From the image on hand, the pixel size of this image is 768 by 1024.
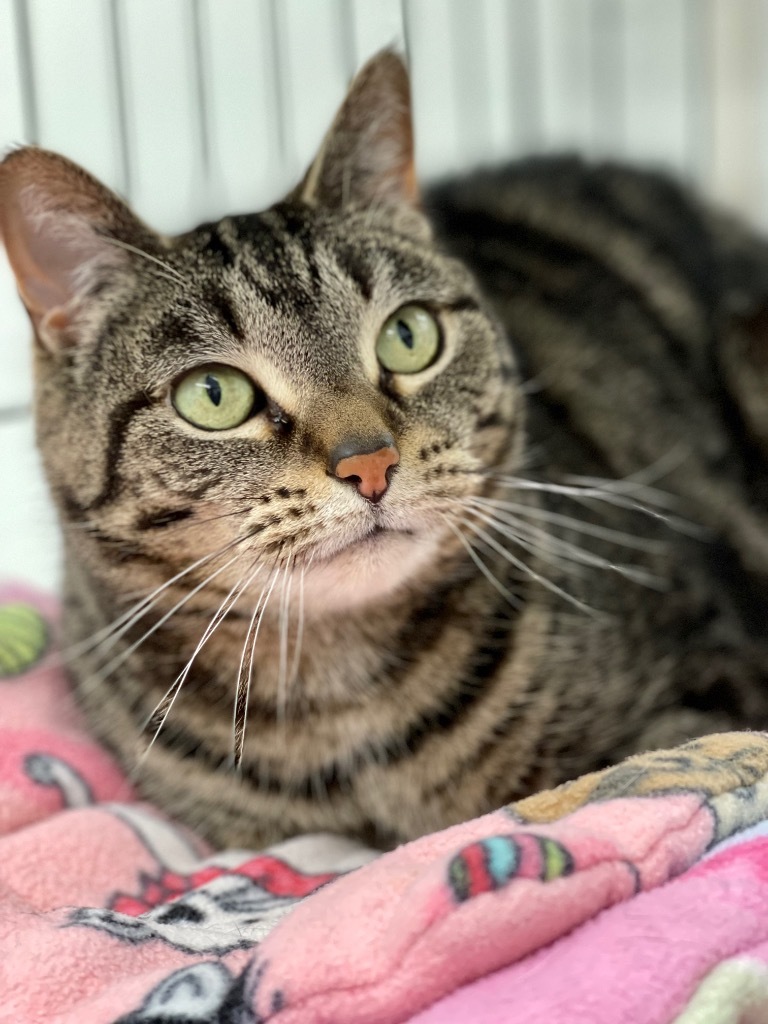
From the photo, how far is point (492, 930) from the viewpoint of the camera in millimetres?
663

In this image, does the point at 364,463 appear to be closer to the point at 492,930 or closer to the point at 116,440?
the point at 116,440

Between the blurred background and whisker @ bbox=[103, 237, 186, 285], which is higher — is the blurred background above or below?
above

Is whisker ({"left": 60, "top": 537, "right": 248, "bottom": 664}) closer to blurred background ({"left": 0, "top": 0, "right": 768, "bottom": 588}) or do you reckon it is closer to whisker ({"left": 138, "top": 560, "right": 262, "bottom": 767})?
whisker ({"left": 138, "top": 560, "right": 262, "bottom": 767})

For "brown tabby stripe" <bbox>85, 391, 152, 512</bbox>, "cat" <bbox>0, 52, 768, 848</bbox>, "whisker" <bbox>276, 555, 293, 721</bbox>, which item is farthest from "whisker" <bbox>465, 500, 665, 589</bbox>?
"brown tabby stripe" <bbox>85, 391, 152, 512</bbox>

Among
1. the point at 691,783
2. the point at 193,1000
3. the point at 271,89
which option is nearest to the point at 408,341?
the point at 691,783

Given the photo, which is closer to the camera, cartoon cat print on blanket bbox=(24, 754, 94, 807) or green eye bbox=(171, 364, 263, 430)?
green eye bbox=(171, 364, 263, 430)

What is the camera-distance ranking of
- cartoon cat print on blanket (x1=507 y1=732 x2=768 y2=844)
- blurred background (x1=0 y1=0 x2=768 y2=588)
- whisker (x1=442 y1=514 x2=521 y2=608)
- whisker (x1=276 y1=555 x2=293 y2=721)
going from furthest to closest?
blurred background (x1=0 y1=0 x2=768 y2=588)
whisker (x1=442 y1=514 x2=521 y2=608)
whisker (x1=276 y1=555 x2=293 y2=721)
cartoon cat print on blanket (x1=507 y1=732 x2=768 y2=844)

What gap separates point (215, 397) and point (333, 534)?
0.18 metres

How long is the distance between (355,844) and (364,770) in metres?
0.08

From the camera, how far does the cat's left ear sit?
111 cm

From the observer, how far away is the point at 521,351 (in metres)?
1.53

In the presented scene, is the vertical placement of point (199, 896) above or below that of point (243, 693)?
below

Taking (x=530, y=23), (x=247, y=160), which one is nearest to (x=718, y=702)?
(x=247, y=160)

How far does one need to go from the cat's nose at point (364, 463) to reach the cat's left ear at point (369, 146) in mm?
357
